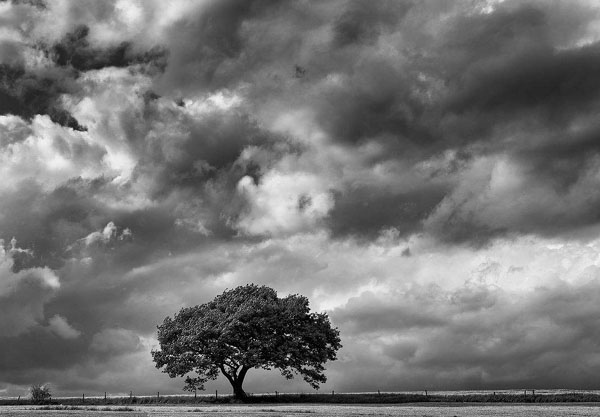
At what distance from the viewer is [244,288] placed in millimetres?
101438

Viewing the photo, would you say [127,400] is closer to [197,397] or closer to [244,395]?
[197,397]

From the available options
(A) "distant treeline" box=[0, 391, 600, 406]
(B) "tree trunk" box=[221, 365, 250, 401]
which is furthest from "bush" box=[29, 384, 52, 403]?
(B) "tree trunk" box=[221, 365, 250, 401]

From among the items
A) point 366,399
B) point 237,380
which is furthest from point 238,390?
point 366,399

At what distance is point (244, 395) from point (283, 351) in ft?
26.1

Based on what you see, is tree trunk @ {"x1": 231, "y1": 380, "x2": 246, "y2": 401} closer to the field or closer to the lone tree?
the lone tree

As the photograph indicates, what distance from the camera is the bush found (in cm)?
10256

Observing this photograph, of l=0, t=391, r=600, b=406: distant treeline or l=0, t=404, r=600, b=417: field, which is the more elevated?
l=0, t=404, r=600, b=417: field

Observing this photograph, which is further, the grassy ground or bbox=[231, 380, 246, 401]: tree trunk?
bbox=[231, 380, 246, 401]: tree trunk

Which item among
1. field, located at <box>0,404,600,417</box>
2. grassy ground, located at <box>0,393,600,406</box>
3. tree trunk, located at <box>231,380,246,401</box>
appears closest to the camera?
field, located at <box>0,404,600,417</box>

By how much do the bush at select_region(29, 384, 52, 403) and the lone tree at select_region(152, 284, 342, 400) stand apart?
62.8 feet

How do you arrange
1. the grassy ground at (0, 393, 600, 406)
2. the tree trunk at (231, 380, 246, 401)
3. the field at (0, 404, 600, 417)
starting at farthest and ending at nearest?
the tree trunk at (231, 380, 246, 401) → the grassy ground at (0, 393, 600, 406) → the field at (0, 404, 600, 417)

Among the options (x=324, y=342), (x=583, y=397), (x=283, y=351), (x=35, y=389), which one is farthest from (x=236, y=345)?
(x=583, y=397)

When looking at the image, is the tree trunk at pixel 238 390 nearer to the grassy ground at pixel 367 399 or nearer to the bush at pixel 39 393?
the grassy ground at pixel 367 399

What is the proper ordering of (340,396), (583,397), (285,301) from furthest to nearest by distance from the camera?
(285,301), (340,396), (583,397)
